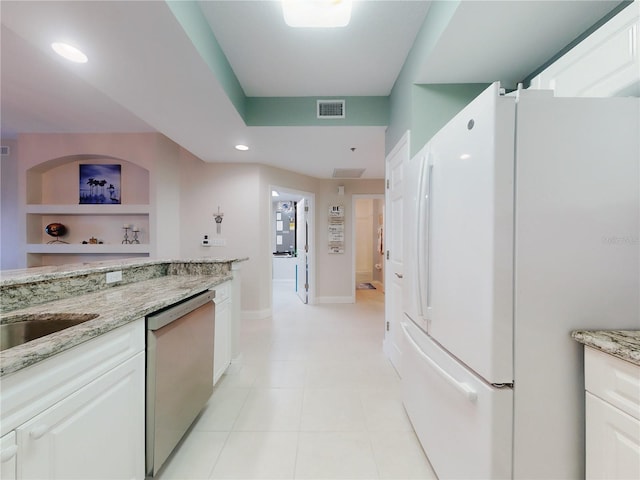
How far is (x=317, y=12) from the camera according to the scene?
1.34 meters

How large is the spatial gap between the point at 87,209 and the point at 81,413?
3.97 metres

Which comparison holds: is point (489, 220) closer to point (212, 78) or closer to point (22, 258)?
point (212, 78)

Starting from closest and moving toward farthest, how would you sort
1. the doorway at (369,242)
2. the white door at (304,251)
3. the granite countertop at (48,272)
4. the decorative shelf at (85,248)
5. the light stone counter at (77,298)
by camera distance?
the light stone counter at (77,298), the granite countertop at (48,272), the decorative shelf at (85,248), the white door at (304,251), the doorway at (369,242)

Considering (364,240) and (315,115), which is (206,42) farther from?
(364,240)

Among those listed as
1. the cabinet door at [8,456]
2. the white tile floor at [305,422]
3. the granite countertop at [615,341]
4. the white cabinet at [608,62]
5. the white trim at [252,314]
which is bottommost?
the white tile floor at [305,422]

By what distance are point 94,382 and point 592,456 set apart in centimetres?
172

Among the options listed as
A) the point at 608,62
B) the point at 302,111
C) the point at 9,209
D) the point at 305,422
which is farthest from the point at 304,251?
the point at 9,209

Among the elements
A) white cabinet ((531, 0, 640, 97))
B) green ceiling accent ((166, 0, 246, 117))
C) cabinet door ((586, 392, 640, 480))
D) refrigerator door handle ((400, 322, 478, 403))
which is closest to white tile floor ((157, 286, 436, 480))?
refrigerator door handle ((400, 322, 478, 403))

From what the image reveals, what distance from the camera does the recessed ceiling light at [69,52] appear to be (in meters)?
1.47

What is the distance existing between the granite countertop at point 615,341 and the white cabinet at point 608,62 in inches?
37.3

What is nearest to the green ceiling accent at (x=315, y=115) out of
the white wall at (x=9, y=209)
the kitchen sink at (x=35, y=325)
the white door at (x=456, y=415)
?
the white door at (x=456, y=415)

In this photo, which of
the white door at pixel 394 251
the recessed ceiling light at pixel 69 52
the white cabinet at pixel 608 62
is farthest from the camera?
the white door at pixel 394 251

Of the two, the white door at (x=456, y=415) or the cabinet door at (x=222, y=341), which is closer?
the white door at (x=456, y=415)

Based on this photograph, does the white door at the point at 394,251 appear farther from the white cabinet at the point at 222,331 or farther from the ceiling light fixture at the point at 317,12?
the white cabinet at the point at 222,331
